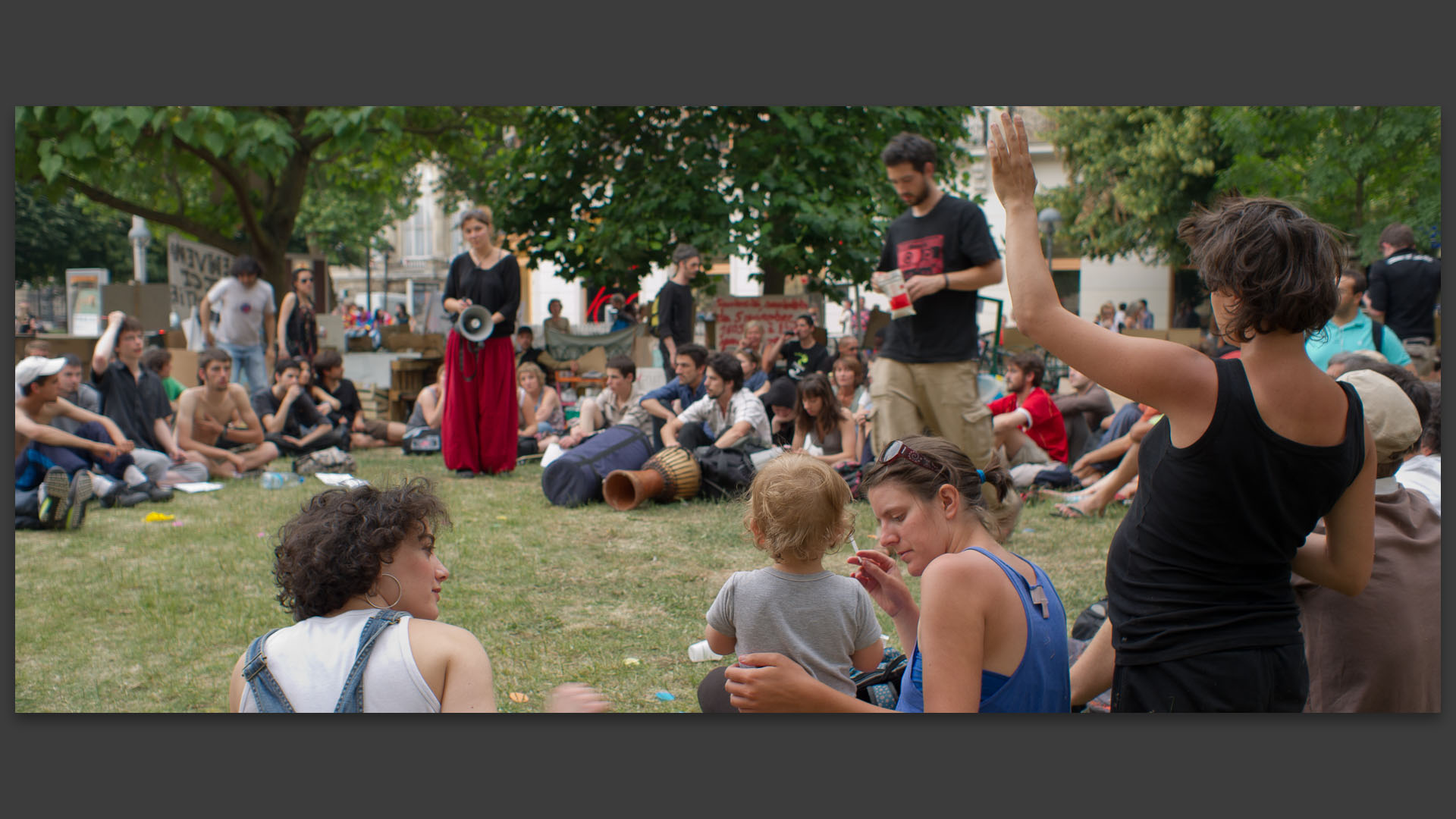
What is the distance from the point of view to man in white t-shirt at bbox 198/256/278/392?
11086 mm

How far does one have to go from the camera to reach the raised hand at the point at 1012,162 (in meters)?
2.21

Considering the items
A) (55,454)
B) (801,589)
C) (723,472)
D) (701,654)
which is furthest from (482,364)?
(801,589)

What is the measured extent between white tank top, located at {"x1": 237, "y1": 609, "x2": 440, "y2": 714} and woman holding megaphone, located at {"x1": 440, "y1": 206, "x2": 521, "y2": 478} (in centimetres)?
661

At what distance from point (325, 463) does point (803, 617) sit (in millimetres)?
7486

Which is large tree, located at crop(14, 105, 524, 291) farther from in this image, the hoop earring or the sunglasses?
the sunglasses

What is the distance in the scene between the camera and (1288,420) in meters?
2.06

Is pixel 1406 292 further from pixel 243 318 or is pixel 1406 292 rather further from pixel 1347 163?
pixel 243 318

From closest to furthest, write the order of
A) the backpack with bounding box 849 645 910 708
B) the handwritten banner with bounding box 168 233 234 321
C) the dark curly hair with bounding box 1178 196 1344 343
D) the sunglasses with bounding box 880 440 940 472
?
1. the dark curly hair with bounding box 1178 196 1344 343
2. the sunglasses with bounding box 880 440 940 472
3. the backpack with bounding box 849 645 910 708
4. the handwritten banner with bounding box 168 233 234 321

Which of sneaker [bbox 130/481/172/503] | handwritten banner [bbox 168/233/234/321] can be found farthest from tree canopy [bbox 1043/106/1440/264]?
handwritten banner [bbox 168/233/234/321]

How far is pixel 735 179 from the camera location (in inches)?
575

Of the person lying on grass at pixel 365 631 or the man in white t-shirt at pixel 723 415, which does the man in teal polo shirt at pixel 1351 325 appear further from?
the person lying on grass at pixel 365 631

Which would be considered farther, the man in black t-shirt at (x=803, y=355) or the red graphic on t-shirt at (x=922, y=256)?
the man in black t-shirt at (x=803, y=355)

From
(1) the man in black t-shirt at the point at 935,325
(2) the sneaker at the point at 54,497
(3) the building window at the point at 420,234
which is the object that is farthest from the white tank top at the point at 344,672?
(3) the building window at the point at 420,234

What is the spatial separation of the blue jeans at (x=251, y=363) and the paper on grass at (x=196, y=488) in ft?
9.70
